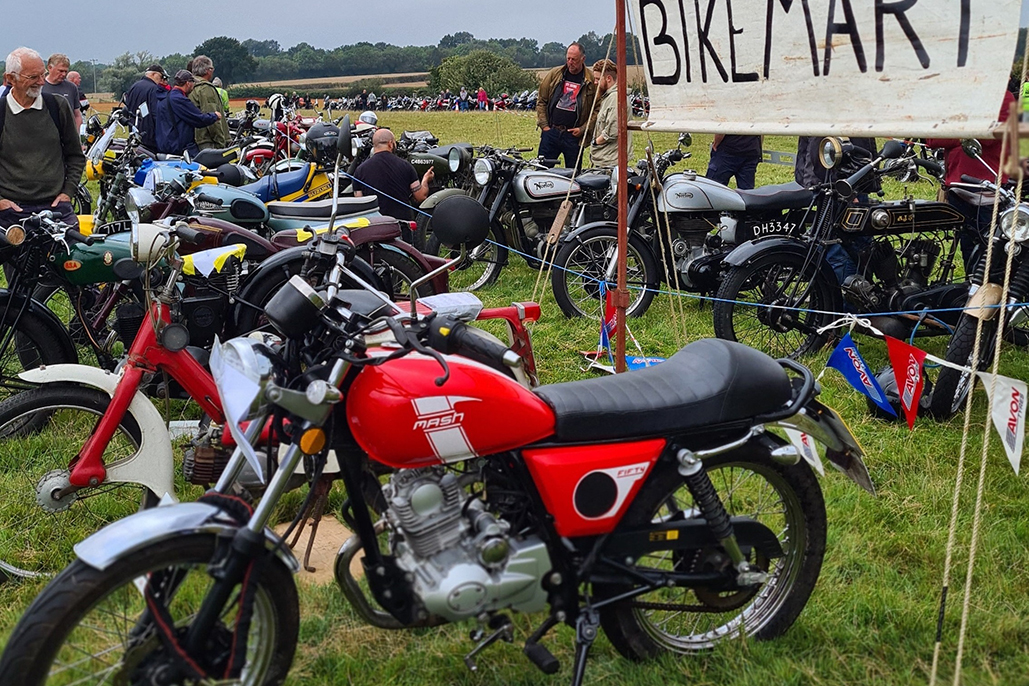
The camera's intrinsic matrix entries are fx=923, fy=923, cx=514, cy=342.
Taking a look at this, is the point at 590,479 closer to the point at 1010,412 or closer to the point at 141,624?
the point at 141,624

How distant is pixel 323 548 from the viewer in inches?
141

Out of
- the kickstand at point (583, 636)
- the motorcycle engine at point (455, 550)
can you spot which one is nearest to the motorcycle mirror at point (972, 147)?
the kickstand at point (583, 636)

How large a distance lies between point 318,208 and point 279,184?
1.50 meters

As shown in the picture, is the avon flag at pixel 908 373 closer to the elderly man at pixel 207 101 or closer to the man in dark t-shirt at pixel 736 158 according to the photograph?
the man in dark t-shirt at pixel 736 158

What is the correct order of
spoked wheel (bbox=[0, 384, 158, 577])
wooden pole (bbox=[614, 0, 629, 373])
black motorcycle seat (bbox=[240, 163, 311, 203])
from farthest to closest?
black motorcycle seat (bbox=[240, 163, 311, 203]) → wooden pole (bbox=[614, 0, 629, 373]) → spoked wheel (bbox=[0, 384, 158, 577])

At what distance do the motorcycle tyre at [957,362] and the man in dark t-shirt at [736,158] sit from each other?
3.98m

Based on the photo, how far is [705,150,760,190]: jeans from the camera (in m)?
8.25

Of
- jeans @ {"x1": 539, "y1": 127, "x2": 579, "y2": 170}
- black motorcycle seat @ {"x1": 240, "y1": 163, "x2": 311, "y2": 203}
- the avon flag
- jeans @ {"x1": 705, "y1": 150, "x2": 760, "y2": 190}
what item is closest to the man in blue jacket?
black motorcycle seat @ {"x1": 240, "y1": 163, "x2": 311, "y2": 203}

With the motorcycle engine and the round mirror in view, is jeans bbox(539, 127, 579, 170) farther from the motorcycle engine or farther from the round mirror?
the motorcycle engine

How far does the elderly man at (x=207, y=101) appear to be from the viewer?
11.1m

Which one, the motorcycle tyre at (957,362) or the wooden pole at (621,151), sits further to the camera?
the motorcycle tyre at (957,362)

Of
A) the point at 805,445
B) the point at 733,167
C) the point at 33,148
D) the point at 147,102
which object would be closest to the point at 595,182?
the point at 733,167

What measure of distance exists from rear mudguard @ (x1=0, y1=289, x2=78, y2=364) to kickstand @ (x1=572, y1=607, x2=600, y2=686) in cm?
287

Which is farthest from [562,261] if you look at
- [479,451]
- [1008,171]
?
[1008,171]
